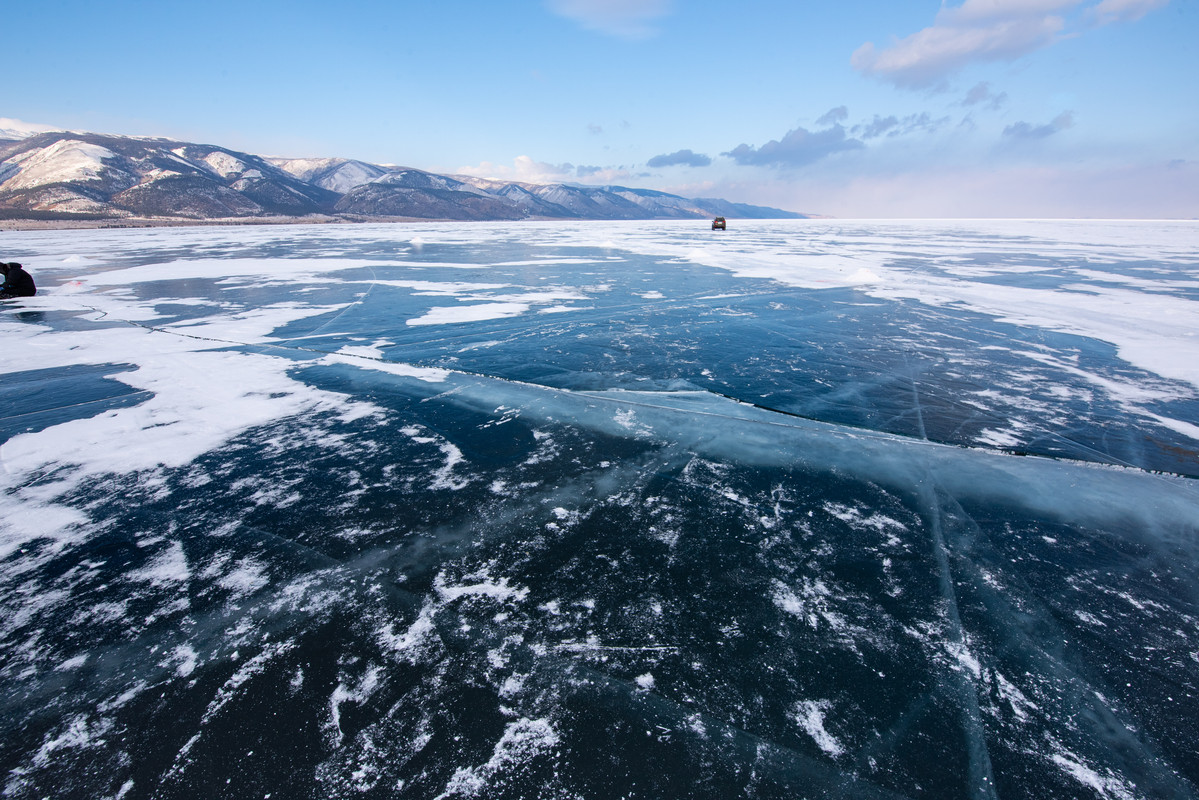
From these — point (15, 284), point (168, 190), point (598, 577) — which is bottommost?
point (598, 577)

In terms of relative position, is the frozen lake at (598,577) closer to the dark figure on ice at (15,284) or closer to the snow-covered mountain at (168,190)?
the dark figure on ice at (15,284)

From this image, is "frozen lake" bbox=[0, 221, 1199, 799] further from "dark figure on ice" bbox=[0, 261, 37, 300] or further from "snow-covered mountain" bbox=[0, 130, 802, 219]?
"snow-covered mountain" bbox=[0, 130, 802, 219]

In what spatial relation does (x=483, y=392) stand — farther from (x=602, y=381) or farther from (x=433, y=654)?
(x=433, y=654)

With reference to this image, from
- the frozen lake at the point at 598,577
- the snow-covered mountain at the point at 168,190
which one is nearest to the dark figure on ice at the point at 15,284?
the frozen lake at the point at 598,577

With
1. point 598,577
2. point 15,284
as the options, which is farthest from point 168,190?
point 598,577

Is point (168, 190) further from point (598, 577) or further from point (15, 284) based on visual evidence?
point (598, 577)

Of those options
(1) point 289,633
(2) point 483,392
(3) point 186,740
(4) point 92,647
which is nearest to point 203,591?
(4) point 92,647

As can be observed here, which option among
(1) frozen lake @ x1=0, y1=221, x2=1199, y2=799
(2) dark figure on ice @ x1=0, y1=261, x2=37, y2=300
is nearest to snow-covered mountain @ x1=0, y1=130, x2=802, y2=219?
(2) dark figure on ice @ x1=0, y1=261, x2=37, y2=300
